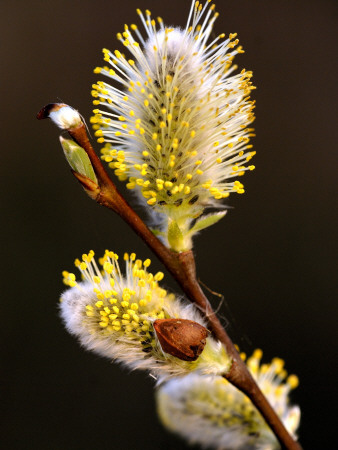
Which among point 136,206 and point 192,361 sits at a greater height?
point 136,206

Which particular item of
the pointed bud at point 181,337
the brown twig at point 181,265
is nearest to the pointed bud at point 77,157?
the brown twig at point 181,265

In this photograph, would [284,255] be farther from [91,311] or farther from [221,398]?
[91,311]

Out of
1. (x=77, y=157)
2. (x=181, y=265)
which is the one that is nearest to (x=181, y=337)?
(x=181, y=265)

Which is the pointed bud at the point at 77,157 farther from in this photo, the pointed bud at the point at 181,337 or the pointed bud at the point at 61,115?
the pointed bud at the point at 181,337

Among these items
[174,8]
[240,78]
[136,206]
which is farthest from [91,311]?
[174,8]

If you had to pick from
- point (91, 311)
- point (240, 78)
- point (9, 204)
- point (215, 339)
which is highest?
point (9, 204)

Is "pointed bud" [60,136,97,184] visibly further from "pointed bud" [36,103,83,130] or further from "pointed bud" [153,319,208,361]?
"pointed bud" [153,319,208,361]

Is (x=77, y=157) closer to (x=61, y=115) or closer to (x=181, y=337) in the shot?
(x=61, y=115)

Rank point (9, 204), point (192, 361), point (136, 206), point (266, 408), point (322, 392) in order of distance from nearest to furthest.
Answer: point (192, 361) < point (266, 408) < point (136, 206) < point (322, 392) < point (9, 204)
